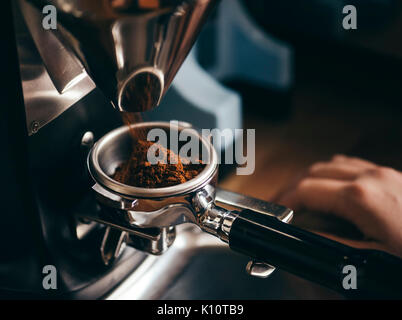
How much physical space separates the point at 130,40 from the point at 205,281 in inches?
10.8

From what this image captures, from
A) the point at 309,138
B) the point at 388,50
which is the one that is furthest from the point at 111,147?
the point at 388,50

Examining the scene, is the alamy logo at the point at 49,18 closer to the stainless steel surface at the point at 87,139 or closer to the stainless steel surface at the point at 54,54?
the stainless steel surface at the point at 54,54

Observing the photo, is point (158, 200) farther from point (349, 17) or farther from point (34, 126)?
point (349, 17)

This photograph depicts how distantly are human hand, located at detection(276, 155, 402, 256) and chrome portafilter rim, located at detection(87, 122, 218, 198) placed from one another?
230 millimetres

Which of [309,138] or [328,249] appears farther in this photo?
[309,138]

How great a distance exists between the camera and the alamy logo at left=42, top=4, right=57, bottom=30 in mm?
316

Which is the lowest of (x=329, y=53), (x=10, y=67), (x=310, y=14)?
(x=329, y=53)

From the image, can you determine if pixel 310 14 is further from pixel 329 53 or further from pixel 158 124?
pixel 158 124

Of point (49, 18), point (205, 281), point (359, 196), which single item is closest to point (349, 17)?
point (359, 196)

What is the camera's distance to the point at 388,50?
129 centimetres

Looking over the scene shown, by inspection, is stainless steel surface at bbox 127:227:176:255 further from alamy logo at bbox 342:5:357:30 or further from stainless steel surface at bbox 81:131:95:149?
alamy logo at bbox 342:5:357:30

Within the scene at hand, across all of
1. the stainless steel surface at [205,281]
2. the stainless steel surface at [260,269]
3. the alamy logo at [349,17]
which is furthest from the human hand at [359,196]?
the alamy logo at [349,17]

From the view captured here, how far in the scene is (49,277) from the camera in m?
0.44
